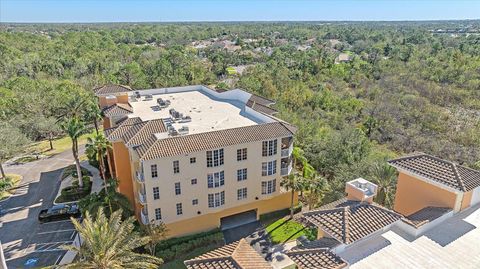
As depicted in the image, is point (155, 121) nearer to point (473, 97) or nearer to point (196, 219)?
point (196, 219)

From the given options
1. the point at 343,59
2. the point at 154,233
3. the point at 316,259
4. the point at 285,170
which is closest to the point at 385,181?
the point at 285,170

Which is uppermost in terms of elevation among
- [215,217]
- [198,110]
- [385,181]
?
[198,110]

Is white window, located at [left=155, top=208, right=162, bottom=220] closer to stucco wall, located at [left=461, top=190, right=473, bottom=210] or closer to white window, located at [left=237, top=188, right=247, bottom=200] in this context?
white window, located at [left=237, top=188, right=247, bottom=200]

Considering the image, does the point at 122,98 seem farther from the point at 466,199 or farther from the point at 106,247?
the point at 466,199

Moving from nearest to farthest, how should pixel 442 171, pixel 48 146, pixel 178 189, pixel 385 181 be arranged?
1. pixel 442 171
2. pixel 385 181
3. pixel 178 189
4. pixel 48 146

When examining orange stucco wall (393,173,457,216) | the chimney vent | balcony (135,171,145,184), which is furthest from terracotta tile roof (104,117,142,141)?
orange stucco wall (393,173,457,216)

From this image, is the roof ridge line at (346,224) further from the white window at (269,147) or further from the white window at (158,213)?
the white window at (158,213)

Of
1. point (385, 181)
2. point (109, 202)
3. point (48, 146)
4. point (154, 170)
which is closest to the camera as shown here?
point (154, 170)
